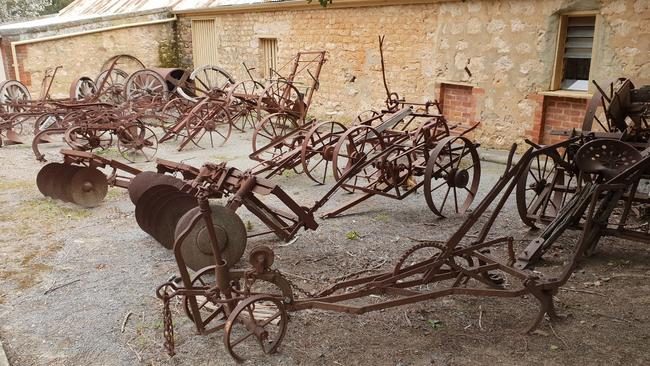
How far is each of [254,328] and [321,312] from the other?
0.68m

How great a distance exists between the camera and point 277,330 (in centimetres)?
345

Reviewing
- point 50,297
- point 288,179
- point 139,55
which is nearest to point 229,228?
point 50,297

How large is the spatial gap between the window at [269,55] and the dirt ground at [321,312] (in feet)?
26.9

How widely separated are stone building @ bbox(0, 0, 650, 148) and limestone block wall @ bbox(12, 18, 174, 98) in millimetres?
28

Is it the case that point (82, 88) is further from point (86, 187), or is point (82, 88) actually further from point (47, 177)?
point (86, 187)

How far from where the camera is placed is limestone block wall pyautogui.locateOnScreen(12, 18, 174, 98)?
12.7 meters

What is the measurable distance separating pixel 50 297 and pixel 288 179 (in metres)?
3.90

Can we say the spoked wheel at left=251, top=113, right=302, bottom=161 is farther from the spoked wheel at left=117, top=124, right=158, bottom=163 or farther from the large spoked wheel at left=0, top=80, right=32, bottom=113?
the large spoked wheel at left=0, top=80, right=32, bottom=113

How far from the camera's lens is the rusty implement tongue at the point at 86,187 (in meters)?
6.09

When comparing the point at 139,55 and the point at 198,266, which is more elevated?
the point at 139,55

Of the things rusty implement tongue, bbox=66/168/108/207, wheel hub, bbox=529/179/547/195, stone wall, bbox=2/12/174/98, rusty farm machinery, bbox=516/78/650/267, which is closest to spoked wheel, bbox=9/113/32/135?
stone wall, bbox=2/12/174/98

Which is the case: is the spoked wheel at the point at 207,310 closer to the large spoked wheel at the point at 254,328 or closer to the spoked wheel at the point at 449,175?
the large spoked wheel at the point at 254,328

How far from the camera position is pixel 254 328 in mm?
3184

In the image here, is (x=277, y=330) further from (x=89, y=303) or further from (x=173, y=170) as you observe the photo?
(x=173, y=170)
